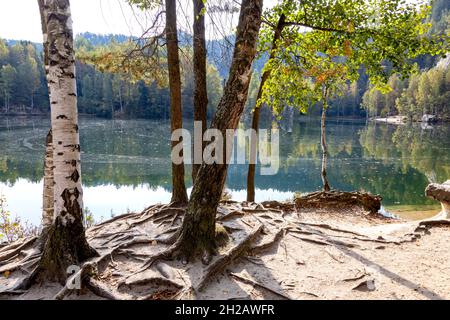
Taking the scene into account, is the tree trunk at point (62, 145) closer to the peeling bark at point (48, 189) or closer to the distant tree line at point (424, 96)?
the peeling bark at point (48, 189)

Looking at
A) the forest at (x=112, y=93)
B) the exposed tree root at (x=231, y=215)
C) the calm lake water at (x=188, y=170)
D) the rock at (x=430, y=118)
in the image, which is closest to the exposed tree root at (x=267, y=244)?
the exposed tree root at (x=231, y=215)

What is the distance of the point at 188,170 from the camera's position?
23.4 meters

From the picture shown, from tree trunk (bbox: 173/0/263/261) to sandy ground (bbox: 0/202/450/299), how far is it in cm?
35

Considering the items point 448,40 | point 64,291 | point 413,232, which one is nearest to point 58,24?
point 64,291

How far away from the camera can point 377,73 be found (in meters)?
5.63

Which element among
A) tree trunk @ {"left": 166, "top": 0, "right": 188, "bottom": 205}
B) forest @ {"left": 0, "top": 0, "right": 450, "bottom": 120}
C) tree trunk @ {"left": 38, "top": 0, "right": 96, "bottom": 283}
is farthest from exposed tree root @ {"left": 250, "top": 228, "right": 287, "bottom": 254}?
forest @ {"left": 0, "top": 0, "right": 450, "bottom": 120}

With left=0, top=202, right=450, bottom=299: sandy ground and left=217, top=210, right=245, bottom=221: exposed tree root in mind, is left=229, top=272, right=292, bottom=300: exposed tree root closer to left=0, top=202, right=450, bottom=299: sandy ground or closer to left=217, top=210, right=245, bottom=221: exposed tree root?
left=0, top=202, right=450, bottom=299: sandy ground

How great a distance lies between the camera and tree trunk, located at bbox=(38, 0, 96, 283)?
396cm

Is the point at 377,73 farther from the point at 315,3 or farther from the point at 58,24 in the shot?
A: the point at 58,24

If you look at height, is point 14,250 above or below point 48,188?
below

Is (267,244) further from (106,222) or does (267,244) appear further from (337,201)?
(337,201)

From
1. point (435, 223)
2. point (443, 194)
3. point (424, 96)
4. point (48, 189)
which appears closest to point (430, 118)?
point (424, 96)

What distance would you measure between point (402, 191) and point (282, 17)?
1540 cm

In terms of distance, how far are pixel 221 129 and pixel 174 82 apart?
3030mm
